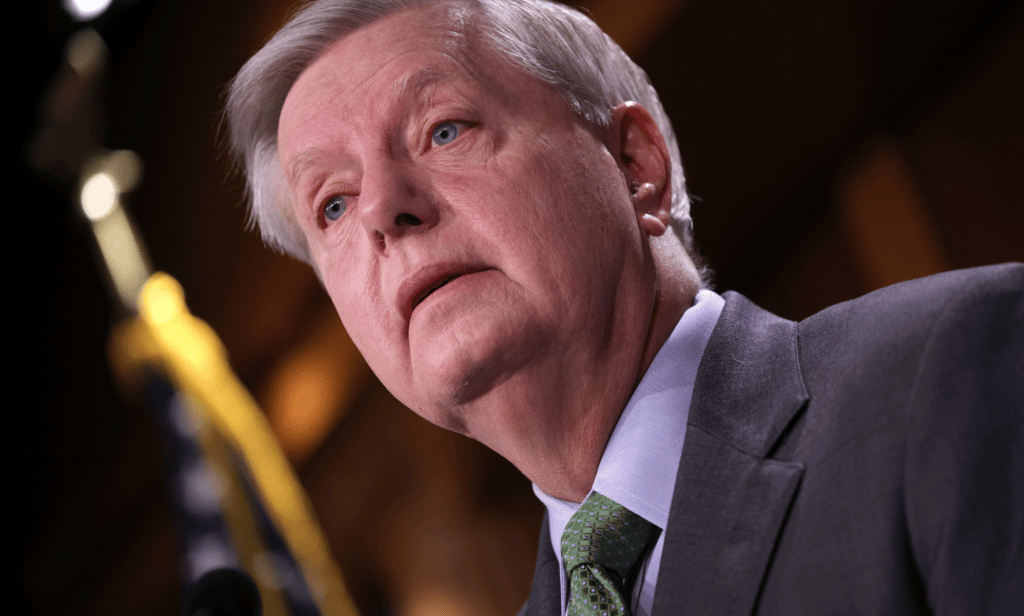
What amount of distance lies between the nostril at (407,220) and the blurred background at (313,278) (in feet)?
4.23

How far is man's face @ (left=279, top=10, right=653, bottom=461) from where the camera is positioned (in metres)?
0.88

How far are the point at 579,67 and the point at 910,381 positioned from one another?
24.3 inches

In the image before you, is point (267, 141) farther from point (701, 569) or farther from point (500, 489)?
point (500, 489)

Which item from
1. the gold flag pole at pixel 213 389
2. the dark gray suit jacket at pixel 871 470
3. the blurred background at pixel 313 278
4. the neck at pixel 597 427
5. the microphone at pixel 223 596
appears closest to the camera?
the dark gray suit jacket at pixel 871 470

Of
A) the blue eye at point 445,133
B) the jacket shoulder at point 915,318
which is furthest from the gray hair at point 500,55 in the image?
the jacket shoulder at point 915,318

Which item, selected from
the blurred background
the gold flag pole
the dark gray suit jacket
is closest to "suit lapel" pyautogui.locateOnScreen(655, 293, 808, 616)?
the dark gray suit jacket

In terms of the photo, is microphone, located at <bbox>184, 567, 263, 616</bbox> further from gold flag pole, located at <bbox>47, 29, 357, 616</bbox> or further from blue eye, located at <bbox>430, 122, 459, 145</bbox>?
gold flag pole, located at <bbox>47, 29, 357, 616</bbox>

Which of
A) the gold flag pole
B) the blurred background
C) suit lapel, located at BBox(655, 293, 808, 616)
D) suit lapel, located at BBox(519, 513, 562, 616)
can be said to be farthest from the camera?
the blurred background

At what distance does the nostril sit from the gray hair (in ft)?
0.89

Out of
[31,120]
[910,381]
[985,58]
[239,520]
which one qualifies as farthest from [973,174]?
[31,120]

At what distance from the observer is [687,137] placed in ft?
7.18

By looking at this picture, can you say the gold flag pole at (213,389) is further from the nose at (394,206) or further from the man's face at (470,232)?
the nose at (394,206)

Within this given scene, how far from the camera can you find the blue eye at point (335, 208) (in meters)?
1.08

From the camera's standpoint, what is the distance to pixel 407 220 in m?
0.91
